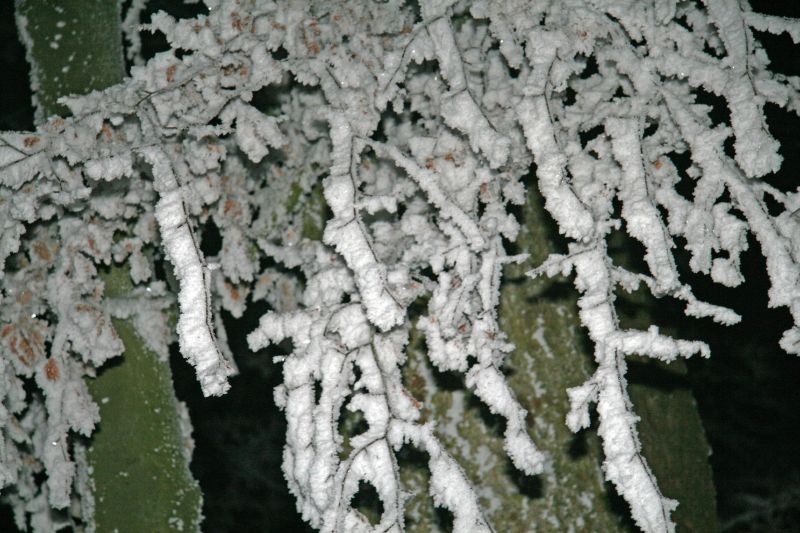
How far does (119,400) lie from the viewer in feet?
5.27

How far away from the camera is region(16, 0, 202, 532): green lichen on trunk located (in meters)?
1.59

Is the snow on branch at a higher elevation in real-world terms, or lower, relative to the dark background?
lower

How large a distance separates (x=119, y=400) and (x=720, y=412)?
4744 mm

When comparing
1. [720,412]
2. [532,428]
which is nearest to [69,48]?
[532,428]

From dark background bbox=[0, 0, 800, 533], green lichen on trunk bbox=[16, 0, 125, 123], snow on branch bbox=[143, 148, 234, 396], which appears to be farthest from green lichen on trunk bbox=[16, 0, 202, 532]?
dark background bbox=[0, 0, 800, 533]

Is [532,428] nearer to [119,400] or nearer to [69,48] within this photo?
[119,400]

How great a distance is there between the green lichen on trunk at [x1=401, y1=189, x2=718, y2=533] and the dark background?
2.16m

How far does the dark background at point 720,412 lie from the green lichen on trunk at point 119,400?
169 cm

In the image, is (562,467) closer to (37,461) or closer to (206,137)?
(206,137)

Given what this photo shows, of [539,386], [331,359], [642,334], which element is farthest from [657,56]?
[331,359]

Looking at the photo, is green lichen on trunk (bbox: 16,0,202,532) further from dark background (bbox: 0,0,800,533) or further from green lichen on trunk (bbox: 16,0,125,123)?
dark background (bbox: 0,0,800,533)

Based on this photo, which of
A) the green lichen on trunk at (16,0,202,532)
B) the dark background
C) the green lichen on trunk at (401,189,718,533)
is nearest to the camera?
the green lichen on trunk at (401,189,718,533)

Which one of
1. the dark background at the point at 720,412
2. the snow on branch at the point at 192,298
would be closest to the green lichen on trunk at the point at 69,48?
the snow on branch at the point at 192,298

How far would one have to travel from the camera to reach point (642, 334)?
1.05 meters
